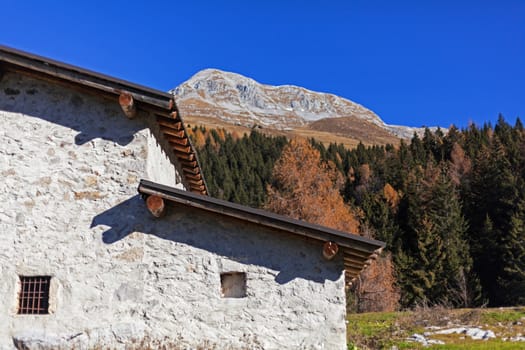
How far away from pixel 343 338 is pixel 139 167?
15.1 ft

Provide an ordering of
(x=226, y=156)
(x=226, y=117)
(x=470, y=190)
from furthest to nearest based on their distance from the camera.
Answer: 1. (x=226, y=117)
2. (x=226, y=156)
3. (x=470, y=190)

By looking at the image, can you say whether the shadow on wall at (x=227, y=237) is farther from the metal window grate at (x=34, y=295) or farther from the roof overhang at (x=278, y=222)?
the metal window grate at (x=34, y=295)

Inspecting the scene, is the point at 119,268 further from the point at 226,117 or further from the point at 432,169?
the point at 226,117

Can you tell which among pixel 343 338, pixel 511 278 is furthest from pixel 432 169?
pixel 343 338

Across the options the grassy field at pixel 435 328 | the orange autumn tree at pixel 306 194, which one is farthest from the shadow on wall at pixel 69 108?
the orange autumn tree at pixel 306 194

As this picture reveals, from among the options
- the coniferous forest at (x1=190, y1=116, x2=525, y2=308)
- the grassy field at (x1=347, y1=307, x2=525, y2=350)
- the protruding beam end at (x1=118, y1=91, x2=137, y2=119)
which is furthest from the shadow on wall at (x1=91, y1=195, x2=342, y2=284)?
the coniferous forest at (x1=190, y1=116, x2=525, y2=308)

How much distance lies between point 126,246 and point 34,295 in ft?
5.94

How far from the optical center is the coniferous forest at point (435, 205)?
40.8 meters

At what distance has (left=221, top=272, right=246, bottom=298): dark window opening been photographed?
8.73 meters

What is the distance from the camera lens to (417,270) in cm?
4131

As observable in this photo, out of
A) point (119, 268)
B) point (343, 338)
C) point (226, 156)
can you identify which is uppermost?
point (226, 156)

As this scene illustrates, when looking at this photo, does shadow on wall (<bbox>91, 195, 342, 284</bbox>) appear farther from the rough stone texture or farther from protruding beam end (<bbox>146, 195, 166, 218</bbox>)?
protruding beam end (<bbox>146, 195, 166, 218</bbox>)

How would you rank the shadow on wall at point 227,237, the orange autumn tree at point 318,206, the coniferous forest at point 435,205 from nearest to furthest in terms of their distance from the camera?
the shadow on wall at point 227,237 → the orange autumn tree at point 318,206 → the coniferous forest at point 435,205

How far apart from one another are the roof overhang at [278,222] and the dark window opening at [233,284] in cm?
97
